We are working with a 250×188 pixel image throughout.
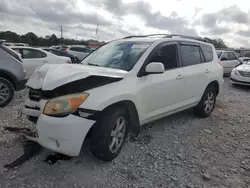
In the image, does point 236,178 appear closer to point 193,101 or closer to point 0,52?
point 193,101

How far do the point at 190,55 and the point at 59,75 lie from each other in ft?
9.17

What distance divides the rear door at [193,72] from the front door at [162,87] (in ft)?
0.63

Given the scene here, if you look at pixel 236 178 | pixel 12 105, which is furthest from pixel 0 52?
pixel 236 178

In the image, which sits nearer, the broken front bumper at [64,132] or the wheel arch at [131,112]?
the broken front bumper at [64,132]

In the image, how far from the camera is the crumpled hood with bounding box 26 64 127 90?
292cm

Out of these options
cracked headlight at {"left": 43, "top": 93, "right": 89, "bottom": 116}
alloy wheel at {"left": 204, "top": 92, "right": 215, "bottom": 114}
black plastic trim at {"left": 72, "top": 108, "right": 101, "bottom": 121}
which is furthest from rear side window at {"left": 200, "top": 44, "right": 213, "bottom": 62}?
cracked headlight at {"left": 43, "top": 93, "right": 89, "bottom": 116}

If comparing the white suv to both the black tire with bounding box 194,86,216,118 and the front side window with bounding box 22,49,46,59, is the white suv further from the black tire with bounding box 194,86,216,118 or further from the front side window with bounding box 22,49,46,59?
the front side window with bounding box 22,49,46,59

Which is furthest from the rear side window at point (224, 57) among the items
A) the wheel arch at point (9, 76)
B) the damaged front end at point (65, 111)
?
the damaged front end at point (65, 111)

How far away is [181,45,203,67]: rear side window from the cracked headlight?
7.94 feet

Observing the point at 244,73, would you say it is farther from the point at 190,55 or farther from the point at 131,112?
the point at 131,112

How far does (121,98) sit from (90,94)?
1.54 ft

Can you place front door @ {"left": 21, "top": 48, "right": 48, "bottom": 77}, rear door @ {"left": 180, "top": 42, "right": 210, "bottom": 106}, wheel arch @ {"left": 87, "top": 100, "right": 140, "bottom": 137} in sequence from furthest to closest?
front door @ {"left": 21, "top": 48, "right": 48, "bottom": 77}
rear door @ {"left": 180, "top": 42, "right": 210, "bottom": 106}
wheel arch @ {"left": 87, "top": 100, "right": 140, "bottom": 137}

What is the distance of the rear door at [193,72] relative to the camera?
14.9 ft

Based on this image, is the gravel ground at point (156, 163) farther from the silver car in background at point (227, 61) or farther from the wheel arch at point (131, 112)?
the silver car in background at point (227, 61)
